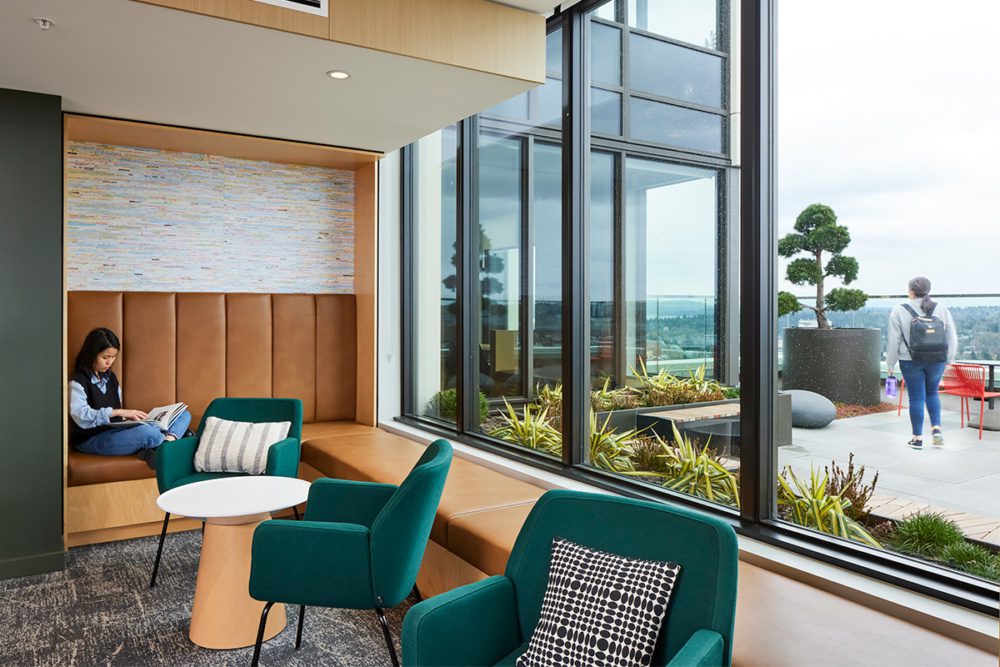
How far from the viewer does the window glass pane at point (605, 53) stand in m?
3.27

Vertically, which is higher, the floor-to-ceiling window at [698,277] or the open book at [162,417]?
the floor-to-ceiling window at [698,277]

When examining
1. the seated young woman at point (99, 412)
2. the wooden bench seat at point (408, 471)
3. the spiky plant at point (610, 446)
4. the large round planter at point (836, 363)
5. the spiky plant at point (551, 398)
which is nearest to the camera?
the large round planter at point (836, 363)

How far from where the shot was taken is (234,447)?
3736 mm

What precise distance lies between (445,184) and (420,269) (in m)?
0.70

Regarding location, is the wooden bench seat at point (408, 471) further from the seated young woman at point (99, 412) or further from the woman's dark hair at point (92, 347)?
the woman's dark hair at point (92, 347)

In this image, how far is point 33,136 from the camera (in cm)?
339

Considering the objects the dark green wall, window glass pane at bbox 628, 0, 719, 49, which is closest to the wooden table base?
the dark green wall

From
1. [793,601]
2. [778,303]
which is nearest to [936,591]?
[793,601]

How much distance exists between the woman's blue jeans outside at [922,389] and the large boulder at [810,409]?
255 mm

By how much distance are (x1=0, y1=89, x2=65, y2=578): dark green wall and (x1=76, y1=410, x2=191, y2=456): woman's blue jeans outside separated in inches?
14.9

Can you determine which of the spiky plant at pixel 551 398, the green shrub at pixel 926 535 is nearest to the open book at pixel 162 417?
the spiky plant at pixel 551 398

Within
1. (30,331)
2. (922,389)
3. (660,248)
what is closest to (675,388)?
(660,248)

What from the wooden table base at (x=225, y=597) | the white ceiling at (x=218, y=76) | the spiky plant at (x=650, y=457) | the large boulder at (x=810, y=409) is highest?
the white ceiling at (x=218, y=76)

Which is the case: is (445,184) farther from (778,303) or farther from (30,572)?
(30,572)
